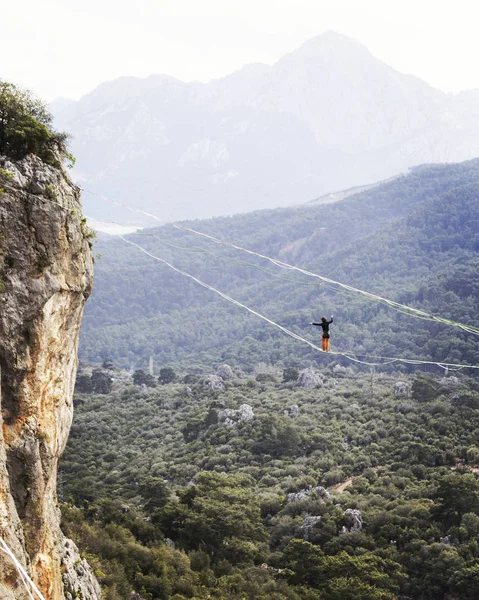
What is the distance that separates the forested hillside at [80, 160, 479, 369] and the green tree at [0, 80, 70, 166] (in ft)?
200

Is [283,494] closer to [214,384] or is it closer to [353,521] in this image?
[353,521]

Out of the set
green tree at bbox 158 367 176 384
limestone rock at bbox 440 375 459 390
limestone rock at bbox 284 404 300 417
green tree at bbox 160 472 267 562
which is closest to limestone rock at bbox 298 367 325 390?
limestone rock at bbox 284 404 300 417

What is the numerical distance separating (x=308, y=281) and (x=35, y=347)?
9470cm

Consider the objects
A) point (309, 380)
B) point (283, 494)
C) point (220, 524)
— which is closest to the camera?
point (220, 524)

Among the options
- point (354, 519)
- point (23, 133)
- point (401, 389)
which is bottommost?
point (354, 519)

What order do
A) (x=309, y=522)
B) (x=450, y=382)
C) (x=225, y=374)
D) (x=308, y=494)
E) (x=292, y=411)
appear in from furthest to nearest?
(x=225, y=374), (x=450, y=382), (x=292, y=411), (x=308, y=494), (x=309, y=522)

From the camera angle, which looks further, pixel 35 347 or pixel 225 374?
pixel 225 374

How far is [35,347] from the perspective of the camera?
13578 mm

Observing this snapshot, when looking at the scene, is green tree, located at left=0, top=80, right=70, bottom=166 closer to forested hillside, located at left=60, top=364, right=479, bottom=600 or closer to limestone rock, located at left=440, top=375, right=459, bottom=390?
forested hillside, located at left=60, top=364, right=479, bottom=600

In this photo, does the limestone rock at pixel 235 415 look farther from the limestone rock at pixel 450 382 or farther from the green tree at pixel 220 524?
the green tree at pixel 220 524

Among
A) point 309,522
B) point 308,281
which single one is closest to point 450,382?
point 309,522

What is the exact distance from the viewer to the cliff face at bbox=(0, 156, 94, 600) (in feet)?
42.4

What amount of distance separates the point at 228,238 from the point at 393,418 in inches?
4802

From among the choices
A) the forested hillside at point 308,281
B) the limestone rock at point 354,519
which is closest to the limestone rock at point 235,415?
the limestone rock at point 354,519
